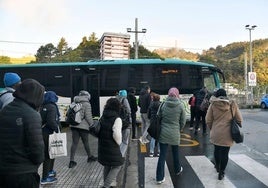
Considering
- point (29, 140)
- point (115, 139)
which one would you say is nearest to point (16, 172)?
point (29, 140)

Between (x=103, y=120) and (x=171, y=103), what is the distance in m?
1.55

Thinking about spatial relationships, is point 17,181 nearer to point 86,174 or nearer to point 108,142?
point 108,142

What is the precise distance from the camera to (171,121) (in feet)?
20.9

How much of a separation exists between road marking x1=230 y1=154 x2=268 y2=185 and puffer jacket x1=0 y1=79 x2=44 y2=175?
188 inches

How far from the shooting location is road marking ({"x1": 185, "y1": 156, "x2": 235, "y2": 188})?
616cm

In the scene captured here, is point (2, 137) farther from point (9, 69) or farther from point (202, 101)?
point (9, 69)

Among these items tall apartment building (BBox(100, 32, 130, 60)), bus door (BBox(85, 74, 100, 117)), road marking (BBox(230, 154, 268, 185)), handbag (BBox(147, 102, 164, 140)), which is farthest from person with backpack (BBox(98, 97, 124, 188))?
tall apartment building (BBox(100, 32, 130, 60))

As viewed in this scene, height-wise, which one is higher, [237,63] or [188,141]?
[237,63]

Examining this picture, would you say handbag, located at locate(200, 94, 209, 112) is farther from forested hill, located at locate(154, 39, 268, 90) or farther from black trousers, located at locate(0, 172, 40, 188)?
forested hill, located at locate(154, 39, 268, 90)

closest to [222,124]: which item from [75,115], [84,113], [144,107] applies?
[84,113]

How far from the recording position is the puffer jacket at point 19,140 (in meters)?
3.10

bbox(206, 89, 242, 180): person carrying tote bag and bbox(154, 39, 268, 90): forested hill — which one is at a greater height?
bbox(154, 39, 268, 90): forested hill

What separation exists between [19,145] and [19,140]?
0.16 feet

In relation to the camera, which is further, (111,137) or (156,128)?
(156,128)
